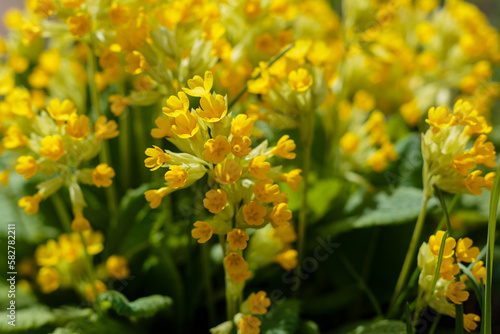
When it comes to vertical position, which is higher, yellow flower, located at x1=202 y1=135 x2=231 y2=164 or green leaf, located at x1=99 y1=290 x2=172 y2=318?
yellow flower, located at x1=202 y1=135 x2=231 y2=164

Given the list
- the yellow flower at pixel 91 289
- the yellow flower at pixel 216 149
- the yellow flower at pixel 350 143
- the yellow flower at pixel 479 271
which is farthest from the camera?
the yellow flower at pixel 350 143

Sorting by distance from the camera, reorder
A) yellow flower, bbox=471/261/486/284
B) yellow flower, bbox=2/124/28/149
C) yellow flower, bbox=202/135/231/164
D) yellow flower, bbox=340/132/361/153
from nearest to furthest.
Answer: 1. yellow flower, bbox=202/135/231/164
2. yellow flower, bbox=471/261/486/284
3. yellow flower, bbox=2/124/28/149
4. yellow flower, bbox=340/132/361/153

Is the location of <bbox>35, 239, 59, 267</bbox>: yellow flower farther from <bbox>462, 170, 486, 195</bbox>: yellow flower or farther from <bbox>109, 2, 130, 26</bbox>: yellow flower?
<bbox>462, 170, 486, 195</bbox>: yellow flower

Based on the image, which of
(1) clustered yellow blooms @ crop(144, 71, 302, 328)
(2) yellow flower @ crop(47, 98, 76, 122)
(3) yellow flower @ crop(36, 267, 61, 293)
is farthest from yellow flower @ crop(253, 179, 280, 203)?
(3) yellow flower @ crop(36, 267, 61, 293)

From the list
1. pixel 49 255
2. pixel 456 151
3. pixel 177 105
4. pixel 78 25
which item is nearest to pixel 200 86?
→ pixel 177 105

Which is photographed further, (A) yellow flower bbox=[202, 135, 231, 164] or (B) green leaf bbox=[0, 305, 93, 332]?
(B) green leaf bbox=[0, 305, 93, 332]

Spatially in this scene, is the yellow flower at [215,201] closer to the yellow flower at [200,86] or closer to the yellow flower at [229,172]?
the yellow flower at [229,172]

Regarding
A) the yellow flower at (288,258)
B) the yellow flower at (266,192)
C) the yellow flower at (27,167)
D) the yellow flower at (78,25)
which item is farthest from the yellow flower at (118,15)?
the yellow flower at (288,258)
